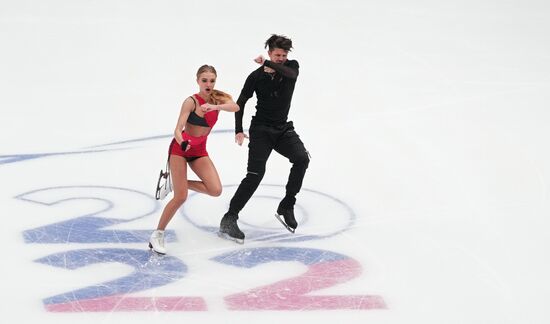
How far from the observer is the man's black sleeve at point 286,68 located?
6266 mm

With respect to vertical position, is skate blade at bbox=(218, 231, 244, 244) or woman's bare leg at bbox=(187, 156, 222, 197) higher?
woman's bare leg at bbox=(187, 156, 222, 197)

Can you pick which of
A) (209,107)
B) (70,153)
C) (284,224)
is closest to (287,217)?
(284,224)

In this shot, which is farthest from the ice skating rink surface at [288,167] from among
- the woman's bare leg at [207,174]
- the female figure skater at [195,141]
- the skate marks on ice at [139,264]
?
the woman's bare leg at [207,174]

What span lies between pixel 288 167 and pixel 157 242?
248 centimetres

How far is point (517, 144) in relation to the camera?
8.91 meters

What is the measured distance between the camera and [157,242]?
6113 mm

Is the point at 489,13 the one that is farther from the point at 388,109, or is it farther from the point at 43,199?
the point at 43,199

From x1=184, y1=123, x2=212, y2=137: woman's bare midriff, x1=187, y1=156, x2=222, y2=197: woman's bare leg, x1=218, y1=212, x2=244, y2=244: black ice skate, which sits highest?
x1=184, y1=123, x2=212, y2=137: woman's bare midriff

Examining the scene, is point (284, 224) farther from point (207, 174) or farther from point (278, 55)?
point (278, 55)

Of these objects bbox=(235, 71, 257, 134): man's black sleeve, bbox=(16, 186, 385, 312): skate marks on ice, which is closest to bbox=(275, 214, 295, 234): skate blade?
bbox=(16, 186, 385, 312): skate marks on ice

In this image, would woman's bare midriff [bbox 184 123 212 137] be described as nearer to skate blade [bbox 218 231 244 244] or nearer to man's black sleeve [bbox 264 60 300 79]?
man's black sleeve [bbox 264 60 300 79]

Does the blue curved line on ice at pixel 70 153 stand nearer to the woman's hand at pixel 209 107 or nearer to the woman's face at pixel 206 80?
the woman's face at pixel 206 80

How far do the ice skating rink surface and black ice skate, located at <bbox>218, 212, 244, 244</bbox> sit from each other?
0.23ft

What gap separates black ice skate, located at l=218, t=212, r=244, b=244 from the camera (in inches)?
253
